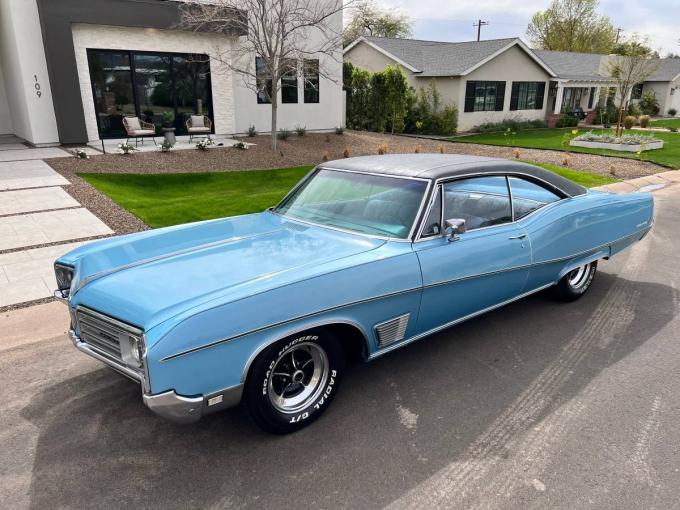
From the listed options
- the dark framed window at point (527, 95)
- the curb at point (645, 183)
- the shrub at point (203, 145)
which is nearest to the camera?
the curb at point (645, 183)

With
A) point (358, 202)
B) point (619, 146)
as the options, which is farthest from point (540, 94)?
point (358, 202)

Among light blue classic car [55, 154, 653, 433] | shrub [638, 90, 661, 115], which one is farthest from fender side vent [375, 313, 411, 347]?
shrub [638, 90, 661, 115]

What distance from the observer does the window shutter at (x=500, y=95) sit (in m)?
26.2

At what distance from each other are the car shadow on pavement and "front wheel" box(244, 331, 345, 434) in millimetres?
132

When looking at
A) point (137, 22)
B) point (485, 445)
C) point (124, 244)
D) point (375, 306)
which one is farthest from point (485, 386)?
point (137, 22)

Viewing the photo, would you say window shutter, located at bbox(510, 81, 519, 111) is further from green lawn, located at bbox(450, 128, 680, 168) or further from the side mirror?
the side mirror

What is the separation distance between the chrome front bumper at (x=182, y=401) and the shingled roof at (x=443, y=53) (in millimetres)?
23759

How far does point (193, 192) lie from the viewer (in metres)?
10.8

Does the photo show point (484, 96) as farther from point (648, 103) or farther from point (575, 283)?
point (575, 283)

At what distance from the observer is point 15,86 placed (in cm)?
1500

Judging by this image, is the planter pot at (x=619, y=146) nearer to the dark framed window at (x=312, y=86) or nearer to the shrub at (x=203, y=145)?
the dark framed window at (x=312, y=86)

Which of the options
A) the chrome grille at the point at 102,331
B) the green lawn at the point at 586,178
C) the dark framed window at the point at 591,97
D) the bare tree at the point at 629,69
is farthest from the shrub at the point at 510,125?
the chrome grille at the point at 102,331

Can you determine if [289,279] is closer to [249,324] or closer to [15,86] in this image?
[249,324]

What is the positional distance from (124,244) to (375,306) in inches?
74.7
